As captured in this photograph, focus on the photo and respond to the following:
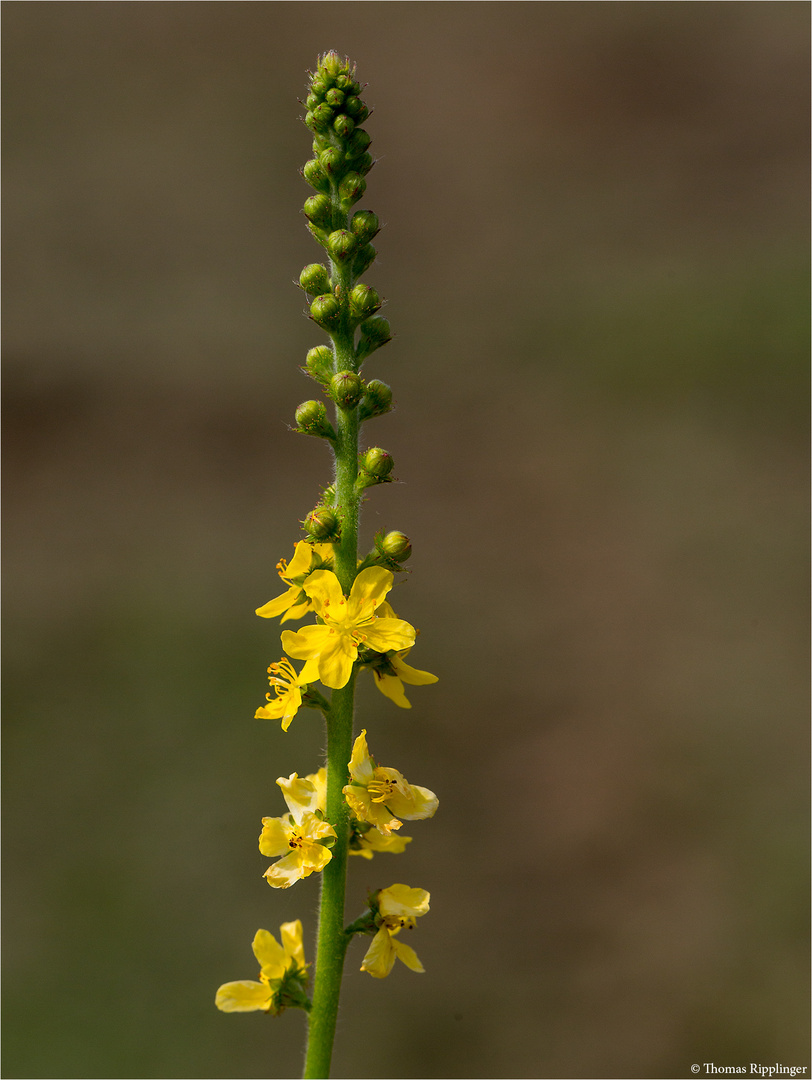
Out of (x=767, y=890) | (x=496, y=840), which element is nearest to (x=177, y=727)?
(x=496, y=840)

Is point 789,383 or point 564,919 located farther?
point 789,383

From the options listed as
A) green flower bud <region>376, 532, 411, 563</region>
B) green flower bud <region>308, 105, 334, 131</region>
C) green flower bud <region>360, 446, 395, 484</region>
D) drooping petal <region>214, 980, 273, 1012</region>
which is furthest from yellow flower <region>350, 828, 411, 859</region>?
green flower bud <region>308, 105, 334, 131</region>

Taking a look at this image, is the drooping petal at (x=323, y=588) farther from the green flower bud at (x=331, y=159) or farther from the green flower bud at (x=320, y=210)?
the green flower bud at (x=331, y=159)

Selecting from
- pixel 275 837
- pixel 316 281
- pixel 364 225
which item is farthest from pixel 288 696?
pixel 364 225

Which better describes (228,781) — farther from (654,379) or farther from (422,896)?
(654,379)

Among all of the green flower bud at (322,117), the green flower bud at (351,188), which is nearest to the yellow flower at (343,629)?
the green flower bud at (351,188)
